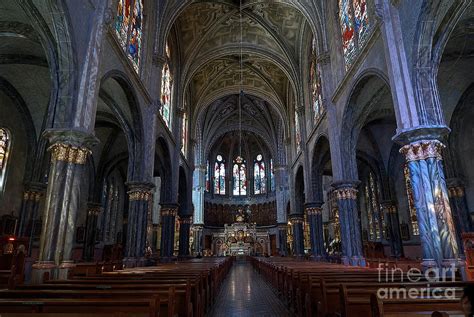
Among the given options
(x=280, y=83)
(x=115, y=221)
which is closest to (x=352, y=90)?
(x=280, y=83)

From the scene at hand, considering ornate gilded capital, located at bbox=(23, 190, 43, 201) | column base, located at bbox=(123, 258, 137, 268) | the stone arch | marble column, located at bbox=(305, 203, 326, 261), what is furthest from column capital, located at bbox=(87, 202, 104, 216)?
the stone arch

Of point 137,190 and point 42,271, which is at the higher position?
point 137,190

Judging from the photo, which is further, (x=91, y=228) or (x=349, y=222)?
(x=91, y=228)

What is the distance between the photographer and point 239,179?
45.7 m

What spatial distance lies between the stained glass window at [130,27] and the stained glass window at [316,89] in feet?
35.6

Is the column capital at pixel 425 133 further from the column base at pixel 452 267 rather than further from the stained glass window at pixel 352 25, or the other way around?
the stained glass window at pixel 352 25

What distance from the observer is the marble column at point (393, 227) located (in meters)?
20.3

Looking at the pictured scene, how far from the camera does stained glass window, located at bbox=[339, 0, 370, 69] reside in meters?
13.2

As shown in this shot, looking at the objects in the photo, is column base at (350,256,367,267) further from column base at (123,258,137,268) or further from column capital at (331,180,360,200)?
column base at (123,258,137,268)

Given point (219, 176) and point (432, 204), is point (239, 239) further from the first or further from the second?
point (432, 204)

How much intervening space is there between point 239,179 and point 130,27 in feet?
108

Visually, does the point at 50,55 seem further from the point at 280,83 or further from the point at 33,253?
the point at 280,83

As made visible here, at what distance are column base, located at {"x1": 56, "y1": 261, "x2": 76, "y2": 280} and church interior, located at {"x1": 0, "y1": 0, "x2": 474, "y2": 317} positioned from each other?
29 mm

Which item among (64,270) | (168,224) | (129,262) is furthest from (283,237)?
(64,270)
